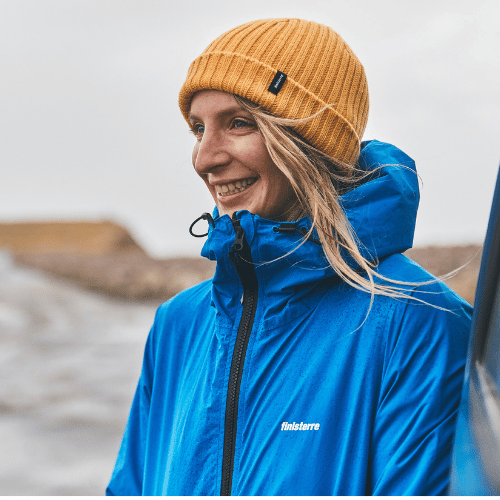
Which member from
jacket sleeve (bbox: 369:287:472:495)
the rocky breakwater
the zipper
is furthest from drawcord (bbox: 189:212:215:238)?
the rocky breakwater

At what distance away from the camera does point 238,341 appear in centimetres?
138

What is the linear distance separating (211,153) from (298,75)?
0.33 m

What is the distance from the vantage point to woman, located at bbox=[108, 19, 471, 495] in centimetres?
119

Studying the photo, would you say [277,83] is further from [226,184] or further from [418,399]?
[418,399]

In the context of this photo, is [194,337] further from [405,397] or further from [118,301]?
[118,301]

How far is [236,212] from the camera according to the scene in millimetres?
1415

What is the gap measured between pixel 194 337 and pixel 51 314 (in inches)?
380

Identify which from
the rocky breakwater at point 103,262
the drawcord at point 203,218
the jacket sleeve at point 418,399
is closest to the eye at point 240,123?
the drawcord at point 203,218

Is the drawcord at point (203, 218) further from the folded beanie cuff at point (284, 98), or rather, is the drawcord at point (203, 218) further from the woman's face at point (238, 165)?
the folded beanie cuff at point (284, 98)

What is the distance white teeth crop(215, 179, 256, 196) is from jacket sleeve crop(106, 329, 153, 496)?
0.61 meters

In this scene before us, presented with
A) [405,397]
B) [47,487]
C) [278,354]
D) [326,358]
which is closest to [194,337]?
[278,354]

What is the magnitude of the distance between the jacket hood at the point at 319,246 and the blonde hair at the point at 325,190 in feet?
0.10

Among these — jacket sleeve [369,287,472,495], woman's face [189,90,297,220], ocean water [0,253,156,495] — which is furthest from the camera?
ocean water [0,253,156,495]

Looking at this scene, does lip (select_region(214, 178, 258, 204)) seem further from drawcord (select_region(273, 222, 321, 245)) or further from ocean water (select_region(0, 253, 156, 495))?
ocean water (select_region(0, 253, 156, 495))
